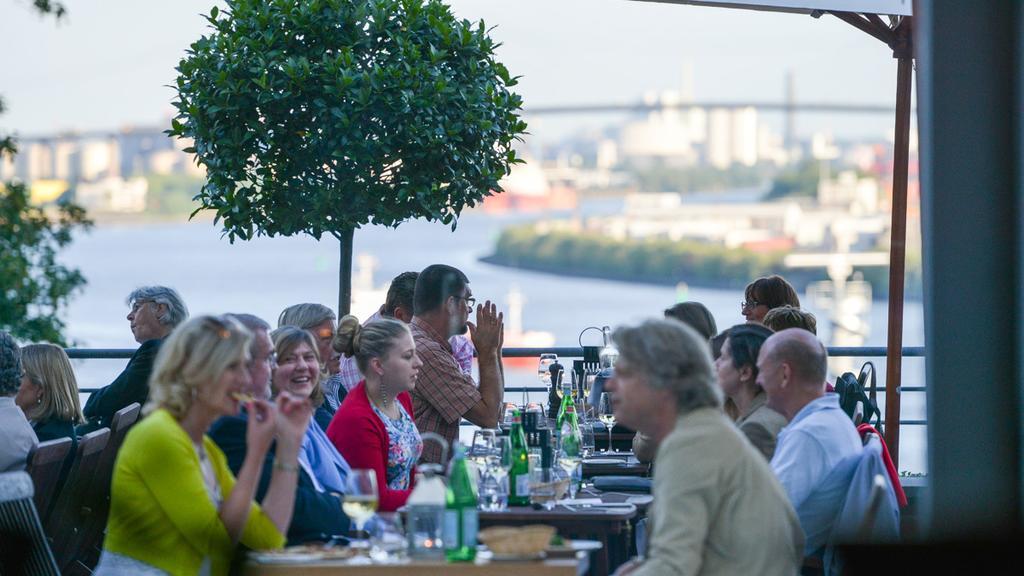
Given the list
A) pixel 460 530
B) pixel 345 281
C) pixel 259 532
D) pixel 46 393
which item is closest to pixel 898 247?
pixel 345 281

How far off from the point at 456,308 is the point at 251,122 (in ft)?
4.04

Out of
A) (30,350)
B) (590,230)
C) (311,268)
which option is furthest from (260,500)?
(311,268)

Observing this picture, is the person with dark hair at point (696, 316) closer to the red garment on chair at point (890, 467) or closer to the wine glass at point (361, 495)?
the red garment on chair at point (890, 467)

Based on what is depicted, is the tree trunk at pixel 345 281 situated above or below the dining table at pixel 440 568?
above

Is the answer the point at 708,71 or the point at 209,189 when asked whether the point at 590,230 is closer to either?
the point at 708,71

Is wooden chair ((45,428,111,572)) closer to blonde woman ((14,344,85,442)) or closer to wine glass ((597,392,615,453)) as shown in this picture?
blonde woman ((14,344,85,442))

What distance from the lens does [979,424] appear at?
261 cm

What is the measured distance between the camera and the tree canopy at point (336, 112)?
5.45 metres

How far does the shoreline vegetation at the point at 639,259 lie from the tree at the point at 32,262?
27368 mm

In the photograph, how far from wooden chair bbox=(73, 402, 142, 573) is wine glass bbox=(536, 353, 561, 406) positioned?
6.16 ft

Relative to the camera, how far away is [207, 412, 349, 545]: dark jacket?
3109 mm

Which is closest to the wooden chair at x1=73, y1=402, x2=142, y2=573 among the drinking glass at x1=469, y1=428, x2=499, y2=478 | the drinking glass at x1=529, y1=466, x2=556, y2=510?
the drinking glass at x1=469, y1=428, x2=499, y2=478

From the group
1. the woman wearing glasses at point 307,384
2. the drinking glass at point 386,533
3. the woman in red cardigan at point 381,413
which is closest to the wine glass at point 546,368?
the woman in red cardigan at point 381,413

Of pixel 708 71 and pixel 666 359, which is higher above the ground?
pixel 708 71
